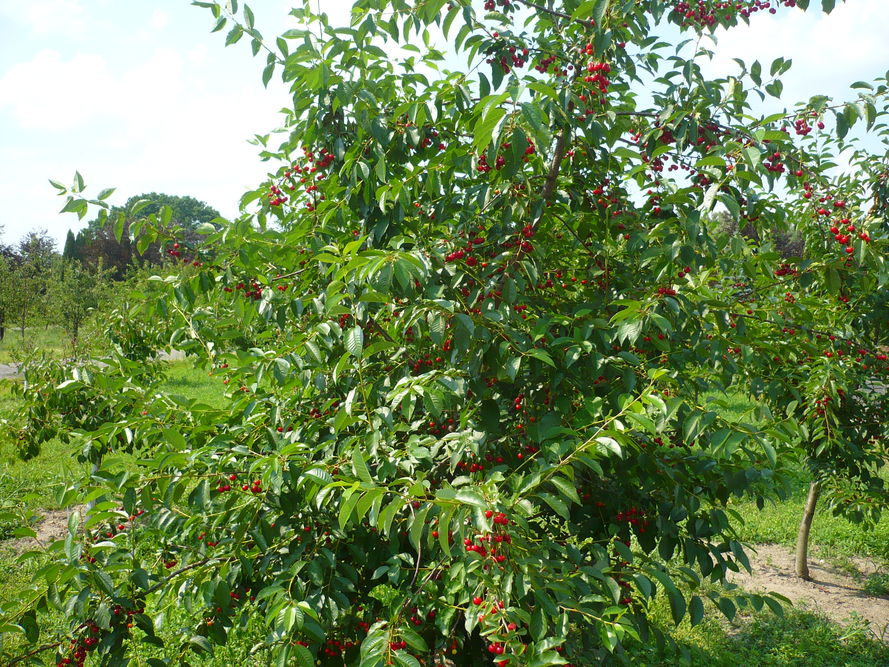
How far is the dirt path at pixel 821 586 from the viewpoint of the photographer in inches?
193

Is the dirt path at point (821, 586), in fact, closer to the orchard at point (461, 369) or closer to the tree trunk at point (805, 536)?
the tree trunk at point (805, 536)

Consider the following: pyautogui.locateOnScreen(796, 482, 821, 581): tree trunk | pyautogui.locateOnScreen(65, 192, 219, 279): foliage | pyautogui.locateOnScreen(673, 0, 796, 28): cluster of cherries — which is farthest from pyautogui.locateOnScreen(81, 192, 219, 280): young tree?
pyautogui.locateOnScreen(796, 482, 821, 581): tree trunk

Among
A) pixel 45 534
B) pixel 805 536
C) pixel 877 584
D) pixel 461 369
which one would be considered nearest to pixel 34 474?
pixel 45 534

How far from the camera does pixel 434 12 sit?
2.27 m

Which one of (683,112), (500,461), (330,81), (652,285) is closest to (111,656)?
(500,461)

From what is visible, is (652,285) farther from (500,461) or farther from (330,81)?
(330,81)

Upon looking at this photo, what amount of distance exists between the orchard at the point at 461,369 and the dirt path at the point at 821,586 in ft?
10.1

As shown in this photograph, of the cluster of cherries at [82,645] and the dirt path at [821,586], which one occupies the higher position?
the cluster of cherries at [82,645]

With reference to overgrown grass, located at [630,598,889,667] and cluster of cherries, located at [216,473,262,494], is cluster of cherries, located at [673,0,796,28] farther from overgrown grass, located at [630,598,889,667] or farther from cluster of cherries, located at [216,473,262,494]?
overgrown grass, located at [630,598,889,667]

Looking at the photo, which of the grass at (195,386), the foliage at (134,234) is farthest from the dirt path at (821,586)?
the grass at (195,386)

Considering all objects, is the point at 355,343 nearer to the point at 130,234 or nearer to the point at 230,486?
the point at 230,486

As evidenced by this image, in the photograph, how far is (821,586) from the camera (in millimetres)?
5414

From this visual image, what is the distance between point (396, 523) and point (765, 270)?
5.65 ft

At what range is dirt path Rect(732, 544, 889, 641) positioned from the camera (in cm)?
491
